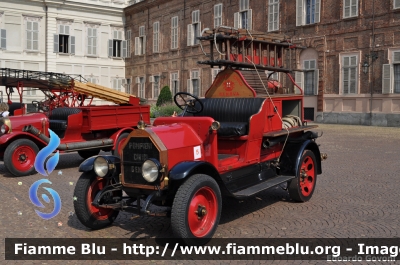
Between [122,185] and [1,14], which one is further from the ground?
[1,14]

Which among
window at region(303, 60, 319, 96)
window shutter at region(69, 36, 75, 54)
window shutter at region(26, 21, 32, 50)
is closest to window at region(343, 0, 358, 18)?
window at region(303, 60, 319, 96)

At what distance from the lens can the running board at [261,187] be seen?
5441 millimetres

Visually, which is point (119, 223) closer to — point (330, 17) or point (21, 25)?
point (330, 17)

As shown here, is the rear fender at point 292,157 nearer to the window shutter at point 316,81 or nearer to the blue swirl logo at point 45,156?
the blue swirl logo at point 45,156

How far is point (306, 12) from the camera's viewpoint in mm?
24953

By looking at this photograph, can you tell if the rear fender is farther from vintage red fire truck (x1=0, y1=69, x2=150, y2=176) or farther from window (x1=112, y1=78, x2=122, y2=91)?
window (x1=112, y1=78, x2=122, y2=91)

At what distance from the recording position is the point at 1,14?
33312 millimetres

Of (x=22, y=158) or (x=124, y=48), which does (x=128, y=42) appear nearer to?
(x=124, y=48)

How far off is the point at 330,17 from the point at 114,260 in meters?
22.0

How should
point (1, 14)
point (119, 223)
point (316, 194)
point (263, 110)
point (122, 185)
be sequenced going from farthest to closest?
point (1, 14) → point (316, 194) → point (263, 110) → point (119, 223) → point (122, 185)

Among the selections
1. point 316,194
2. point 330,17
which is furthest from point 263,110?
point 330,17

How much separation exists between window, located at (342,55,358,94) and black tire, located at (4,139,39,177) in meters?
17.3

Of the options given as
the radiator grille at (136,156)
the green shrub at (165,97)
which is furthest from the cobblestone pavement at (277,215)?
the green shrub at (165,97)

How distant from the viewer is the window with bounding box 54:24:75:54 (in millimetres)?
36000
